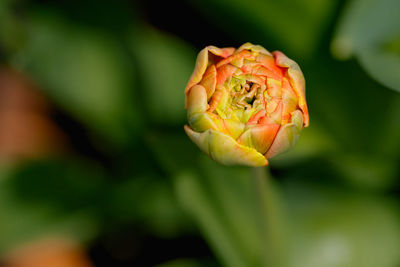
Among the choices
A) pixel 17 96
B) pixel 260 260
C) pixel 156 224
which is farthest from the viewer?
pixel 17 96

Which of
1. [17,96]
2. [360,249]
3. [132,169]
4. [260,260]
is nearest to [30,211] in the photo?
[132,169]

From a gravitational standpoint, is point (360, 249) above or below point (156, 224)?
above

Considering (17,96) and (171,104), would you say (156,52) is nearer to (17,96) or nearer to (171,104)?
(171,104)

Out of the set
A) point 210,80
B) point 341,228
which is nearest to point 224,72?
point 210,80

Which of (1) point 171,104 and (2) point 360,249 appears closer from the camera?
(2) point 360,249

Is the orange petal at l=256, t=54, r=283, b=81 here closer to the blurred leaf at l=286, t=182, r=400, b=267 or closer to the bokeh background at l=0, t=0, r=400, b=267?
the bokeh background at l=0, t=0, r=400, b=267

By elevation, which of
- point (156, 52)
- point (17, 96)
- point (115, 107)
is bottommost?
point (17, 96)
